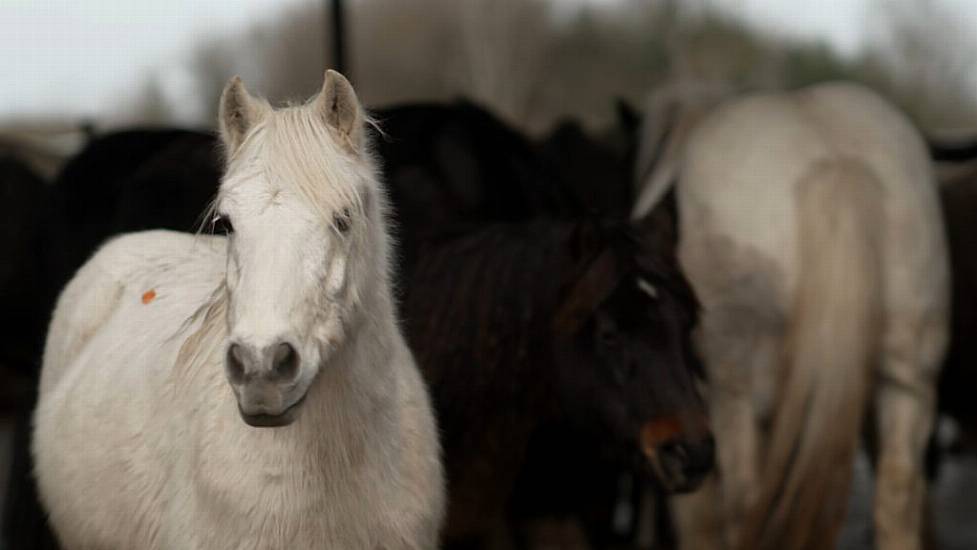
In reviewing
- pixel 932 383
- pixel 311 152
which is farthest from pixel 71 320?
pixel 932 383

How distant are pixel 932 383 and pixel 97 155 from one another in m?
3.76

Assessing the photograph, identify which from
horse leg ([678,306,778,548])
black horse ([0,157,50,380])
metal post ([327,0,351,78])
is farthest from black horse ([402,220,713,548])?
black horse ([0,157,50,380])

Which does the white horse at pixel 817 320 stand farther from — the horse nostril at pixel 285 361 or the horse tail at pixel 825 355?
the horse nostril at pixel 285 361

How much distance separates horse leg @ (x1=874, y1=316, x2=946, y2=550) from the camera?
205 inches

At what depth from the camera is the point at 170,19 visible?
Answer: 26.2ft

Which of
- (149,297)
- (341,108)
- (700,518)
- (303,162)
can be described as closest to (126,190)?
(149,297)

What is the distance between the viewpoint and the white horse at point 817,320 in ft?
16.9

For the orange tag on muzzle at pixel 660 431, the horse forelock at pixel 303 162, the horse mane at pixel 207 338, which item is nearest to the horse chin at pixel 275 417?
the horse forelock at pixel 303 162

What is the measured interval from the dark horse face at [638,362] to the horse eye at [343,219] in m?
1.66

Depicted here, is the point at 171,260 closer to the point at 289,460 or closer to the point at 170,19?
the point at 289,460

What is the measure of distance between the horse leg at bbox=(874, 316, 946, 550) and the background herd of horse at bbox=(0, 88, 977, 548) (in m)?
0.89

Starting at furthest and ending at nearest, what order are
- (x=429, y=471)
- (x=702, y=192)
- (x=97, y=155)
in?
(x=97, y=155), (x=702, y=192), (x=429, y=471)

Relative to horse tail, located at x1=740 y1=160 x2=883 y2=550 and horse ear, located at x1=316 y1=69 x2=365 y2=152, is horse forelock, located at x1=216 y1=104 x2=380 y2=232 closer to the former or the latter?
horse ear, located at x1=316 y1=69 x2=365 y2=152

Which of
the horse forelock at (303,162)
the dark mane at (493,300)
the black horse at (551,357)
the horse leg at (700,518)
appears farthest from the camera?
the horse leg at (700,518)
